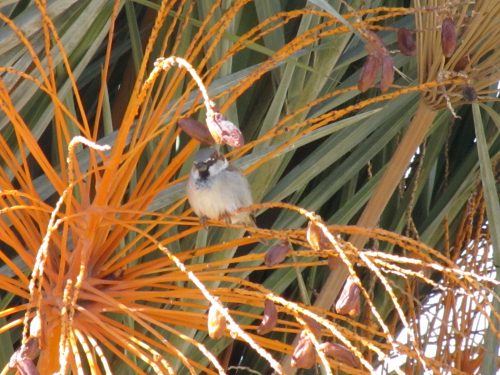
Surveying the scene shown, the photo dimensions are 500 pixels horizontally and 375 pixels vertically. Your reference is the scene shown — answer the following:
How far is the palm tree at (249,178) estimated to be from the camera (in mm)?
2012

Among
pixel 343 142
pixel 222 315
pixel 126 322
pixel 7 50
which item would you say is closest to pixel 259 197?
pixel 343 142

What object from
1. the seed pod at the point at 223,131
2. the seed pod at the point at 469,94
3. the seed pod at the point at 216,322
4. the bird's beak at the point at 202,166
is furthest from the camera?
the bird's beak at the point at 202,166

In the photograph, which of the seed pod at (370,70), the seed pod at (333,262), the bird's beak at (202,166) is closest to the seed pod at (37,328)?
the seed pod at (333,262)

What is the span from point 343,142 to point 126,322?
653mm

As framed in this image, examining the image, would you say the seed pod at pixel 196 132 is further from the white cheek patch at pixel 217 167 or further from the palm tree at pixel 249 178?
the white cheek patch at pixel 217 167

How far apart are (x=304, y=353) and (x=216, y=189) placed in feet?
Result: 3.75

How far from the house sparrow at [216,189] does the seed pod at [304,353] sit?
63 centimetres

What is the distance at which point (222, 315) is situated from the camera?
1.76 m

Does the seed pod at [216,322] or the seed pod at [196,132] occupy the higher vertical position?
the seed pod at [196,132]

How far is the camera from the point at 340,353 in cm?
189

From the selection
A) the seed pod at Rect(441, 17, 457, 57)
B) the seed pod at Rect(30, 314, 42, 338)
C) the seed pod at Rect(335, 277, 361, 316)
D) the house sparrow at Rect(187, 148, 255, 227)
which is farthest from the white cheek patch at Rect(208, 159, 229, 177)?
the seed pod at Rect(30, 314, 42, 338)

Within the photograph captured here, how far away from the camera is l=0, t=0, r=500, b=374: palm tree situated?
201 cm

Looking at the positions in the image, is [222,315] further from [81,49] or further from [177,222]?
[81,49]

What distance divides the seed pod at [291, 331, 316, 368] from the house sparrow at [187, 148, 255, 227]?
2.05 ft
